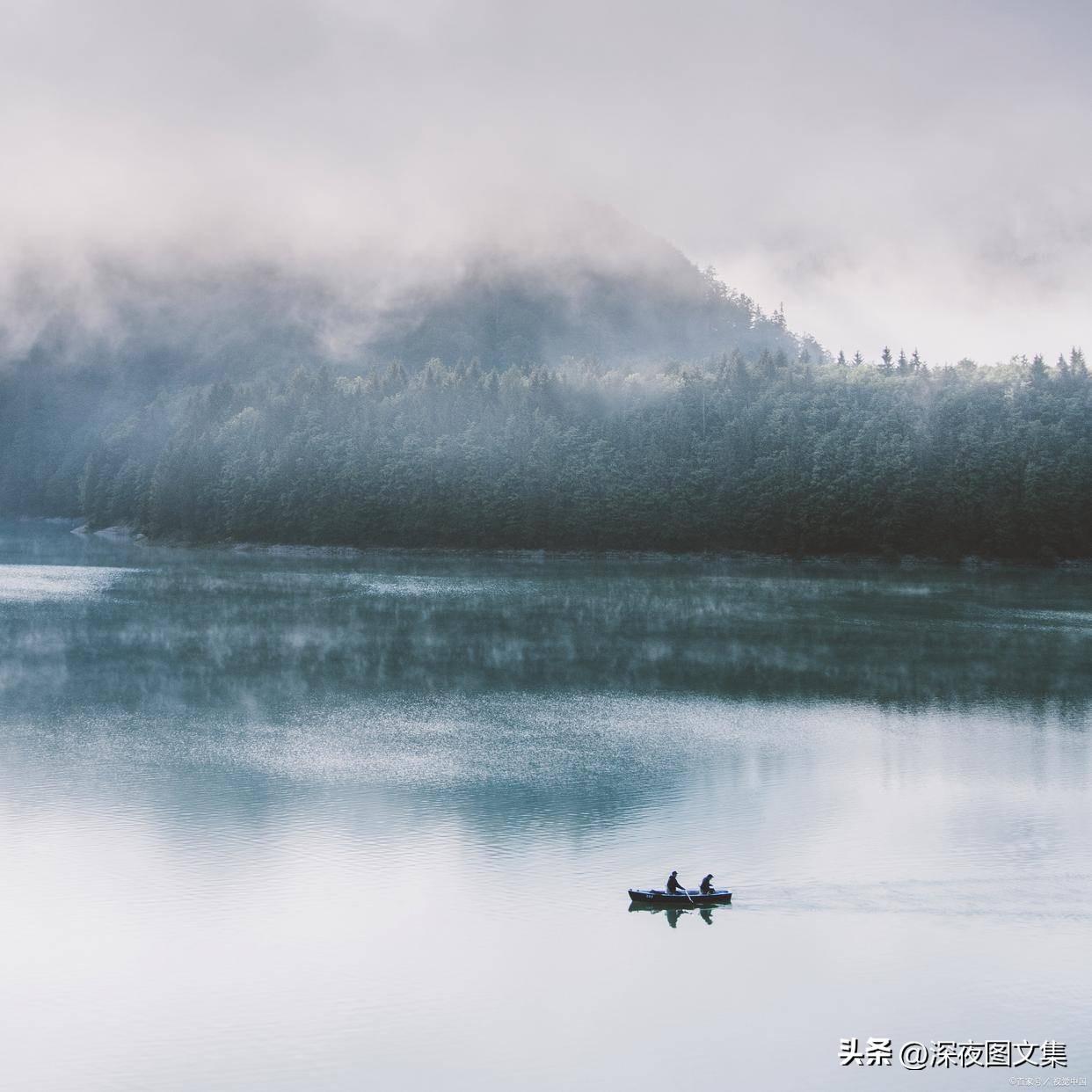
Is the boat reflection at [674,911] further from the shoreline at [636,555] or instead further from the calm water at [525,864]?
the shoreline at [636,555]

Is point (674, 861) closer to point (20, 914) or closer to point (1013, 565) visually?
point (20, 914)

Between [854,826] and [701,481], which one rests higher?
[701,481]

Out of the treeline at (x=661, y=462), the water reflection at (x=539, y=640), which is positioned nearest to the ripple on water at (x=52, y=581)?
the water reflection at (x=539, y=640)

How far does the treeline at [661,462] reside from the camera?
124188 millimetres

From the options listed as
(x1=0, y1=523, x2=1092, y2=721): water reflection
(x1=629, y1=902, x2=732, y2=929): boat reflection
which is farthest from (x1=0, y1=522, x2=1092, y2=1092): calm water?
(x1=0, y1=523, x2=1092, y2=721): water reflection

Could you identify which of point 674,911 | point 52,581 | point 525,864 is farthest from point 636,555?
point 674,911

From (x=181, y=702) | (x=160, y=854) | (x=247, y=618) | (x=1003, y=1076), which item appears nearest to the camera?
(x=1003, y=1076)

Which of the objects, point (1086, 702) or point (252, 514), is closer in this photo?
point (1086, 702)

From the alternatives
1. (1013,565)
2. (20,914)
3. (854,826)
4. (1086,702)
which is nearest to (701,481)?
(1013,565)

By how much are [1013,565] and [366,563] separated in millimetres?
64721

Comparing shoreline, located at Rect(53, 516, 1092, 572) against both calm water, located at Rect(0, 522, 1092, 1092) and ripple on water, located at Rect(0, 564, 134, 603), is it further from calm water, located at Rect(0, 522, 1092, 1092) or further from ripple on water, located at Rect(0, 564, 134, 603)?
calm water, located at Rect(0, 522, 1092, 1092)

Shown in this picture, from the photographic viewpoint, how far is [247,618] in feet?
215

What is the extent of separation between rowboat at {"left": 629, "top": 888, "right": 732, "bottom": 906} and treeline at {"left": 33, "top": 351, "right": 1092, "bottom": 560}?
355 ft

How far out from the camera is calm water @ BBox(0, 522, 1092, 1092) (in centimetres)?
1712
